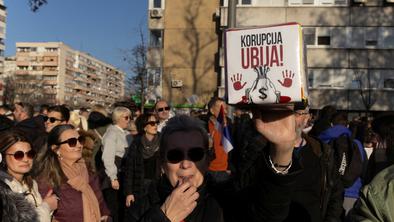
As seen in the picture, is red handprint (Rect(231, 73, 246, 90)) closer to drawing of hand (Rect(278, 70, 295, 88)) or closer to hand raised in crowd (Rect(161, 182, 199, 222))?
drawing of hand (Rect(278, 70, 295, 88))

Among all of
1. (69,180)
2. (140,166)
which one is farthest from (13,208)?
(140,166)

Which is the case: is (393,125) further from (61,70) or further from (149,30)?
(61,70)

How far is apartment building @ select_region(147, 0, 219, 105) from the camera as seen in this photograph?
3566 centimetres

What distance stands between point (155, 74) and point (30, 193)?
3344cm

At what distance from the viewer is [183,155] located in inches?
112

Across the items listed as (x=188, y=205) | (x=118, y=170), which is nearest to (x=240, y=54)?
(x=188, y=205)

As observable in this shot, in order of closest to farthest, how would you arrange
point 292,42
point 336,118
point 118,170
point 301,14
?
point 292,42
point 336,118
point 118,170
point 301,14

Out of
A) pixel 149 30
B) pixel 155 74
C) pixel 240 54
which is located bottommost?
pixel 240 54

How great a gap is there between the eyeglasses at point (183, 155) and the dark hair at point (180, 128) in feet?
0.24

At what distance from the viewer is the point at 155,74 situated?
37.9 m

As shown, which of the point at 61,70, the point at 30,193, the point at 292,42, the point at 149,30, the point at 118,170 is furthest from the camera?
the point at 61,70

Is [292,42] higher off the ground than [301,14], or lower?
lower

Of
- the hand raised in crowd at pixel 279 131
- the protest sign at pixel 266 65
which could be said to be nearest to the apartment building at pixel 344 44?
the protest sign at pixel 266 65

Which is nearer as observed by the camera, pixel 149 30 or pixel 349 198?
pixel 349 198
